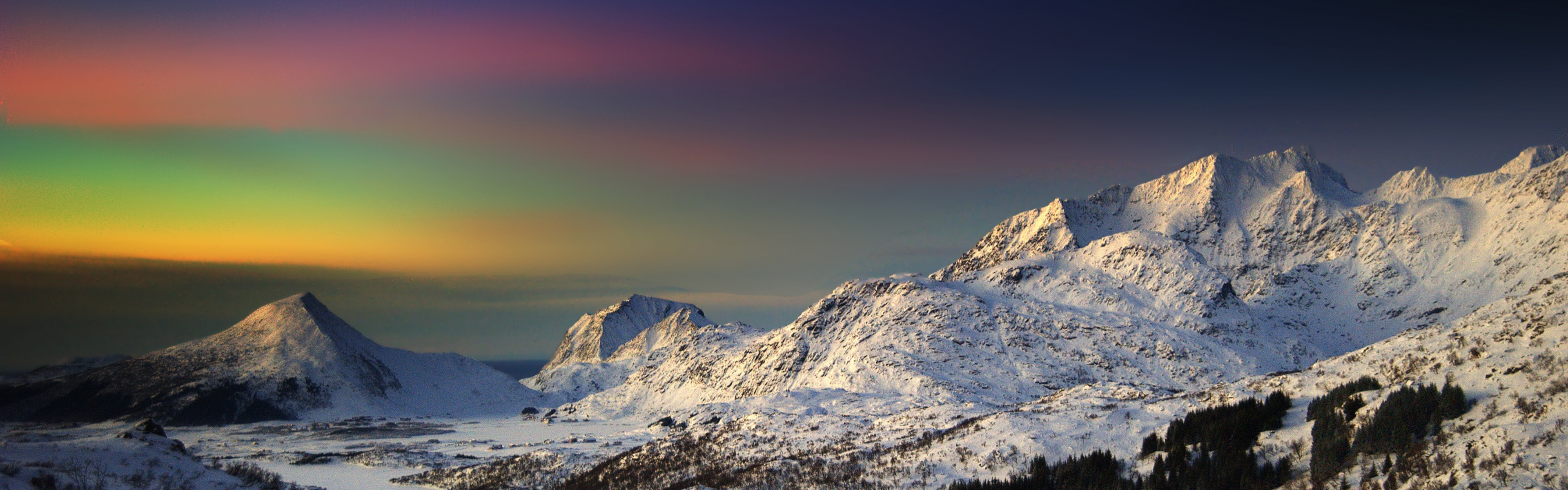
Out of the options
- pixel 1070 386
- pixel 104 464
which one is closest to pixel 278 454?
pixel 104 464

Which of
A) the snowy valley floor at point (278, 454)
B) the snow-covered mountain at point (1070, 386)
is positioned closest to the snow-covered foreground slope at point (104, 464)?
the snowy valley floor at point (278, 454)

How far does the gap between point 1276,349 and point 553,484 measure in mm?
151312

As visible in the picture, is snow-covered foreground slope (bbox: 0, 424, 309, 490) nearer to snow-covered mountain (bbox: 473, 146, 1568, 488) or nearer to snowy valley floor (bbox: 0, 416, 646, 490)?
snowy valley floor (bbox: 0, 416, 646, 490)

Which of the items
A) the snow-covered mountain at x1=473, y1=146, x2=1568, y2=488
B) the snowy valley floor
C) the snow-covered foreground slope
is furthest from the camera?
the snowy valley floor

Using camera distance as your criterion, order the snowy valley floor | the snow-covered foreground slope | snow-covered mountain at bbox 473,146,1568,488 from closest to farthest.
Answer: snow-covered mountain at bbox 473,146,1568,488 < the snow-covered foreground slope < the snowy valley floor

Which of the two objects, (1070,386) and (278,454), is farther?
(278,454)

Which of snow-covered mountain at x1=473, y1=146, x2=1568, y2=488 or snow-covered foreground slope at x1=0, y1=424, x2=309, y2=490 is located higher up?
snow-covered mountain at x1=473, y1=146, x2=1568, y2=488

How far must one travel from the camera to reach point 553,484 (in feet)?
388

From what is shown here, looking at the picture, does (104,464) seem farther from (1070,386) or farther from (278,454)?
(1070,386)

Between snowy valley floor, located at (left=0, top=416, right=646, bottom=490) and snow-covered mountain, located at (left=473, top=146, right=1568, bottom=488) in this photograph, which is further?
snowy valley floor, located at (left=0, top=416, right=646, bottom=490)

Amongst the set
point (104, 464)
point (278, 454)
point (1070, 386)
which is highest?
point (1070, 386)

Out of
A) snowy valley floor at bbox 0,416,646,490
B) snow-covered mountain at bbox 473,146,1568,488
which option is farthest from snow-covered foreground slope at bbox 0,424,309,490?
snow-covered mountain at bbox 473,146,1568,488

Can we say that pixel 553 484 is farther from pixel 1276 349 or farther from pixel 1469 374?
pixel 1276 349

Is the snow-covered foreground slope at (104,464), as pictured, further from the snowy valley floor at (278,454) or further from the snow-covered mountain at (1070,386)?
the snow-covered mountain at (1070,386)
